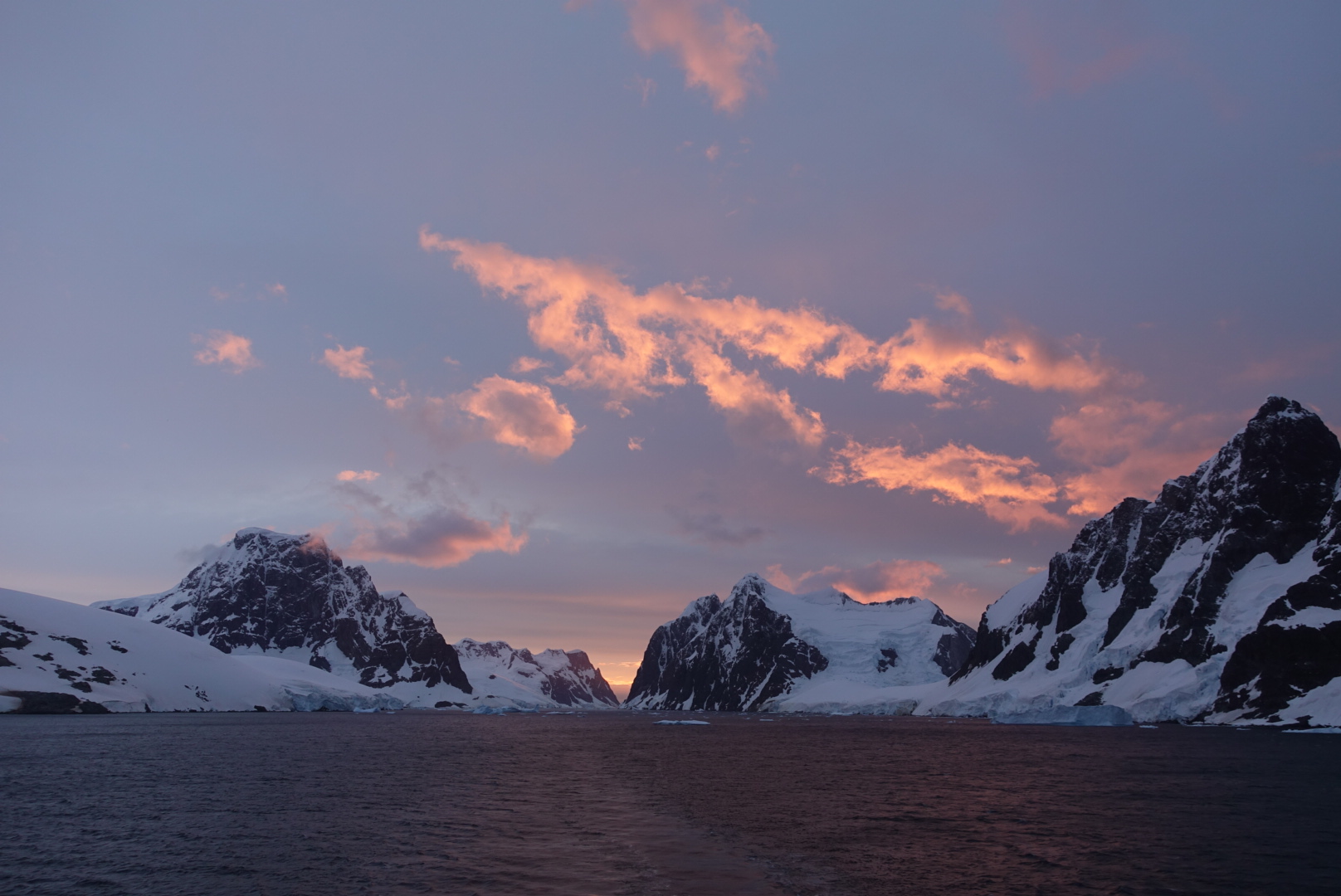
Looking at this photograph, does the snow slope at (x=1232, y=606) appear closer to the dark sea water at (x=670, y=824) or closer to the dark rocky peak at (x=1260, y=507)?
the dark rocky peak at (x=1260, y=507)

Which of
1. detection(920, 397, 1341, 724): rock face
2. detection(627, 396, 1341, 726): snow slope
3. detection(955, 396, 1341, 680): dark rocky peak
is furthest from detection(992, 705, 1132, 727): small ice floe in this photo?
detection(955, 396, 1341, 680): dark rocky peak

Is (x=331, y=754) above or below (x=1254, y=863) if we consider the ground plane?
below

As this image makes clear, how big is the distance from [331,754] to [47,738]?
133ft

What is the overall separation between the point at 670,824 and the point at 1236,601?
148m

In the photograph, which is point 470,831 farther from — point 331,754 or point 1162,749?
point 1162,749

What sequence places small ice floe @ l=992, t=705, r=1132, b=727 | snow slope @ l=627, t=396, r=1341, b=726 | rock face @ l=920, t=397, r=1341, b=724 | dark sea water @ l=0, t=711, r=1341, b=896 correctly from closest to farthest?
dark sea water @ l=0, t=711, r=1341, b=896
snow slope @ l=627, t=396, r=1341, b=726
rock face @ l=920, t=397, r=1341, b=724
small ice floe @ l=992, t=705, r=1132, b=727

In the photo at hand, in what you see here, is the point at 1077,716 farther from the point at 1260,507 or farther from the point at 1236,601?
the point at 1260,507

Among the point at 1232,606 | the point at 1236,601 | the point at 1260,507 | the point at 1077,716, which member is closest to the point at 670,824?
the point at 1077,716

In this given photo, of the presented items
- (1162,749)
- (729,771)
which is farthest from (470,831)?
(1162,749)

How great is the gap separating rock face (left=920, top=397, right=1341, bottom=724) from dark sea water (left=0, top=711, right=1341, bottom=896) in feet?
166

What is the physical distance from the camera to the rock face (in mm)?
122375

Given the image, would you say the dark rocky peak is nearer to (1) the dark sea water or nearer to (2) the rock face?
(2) the rock face

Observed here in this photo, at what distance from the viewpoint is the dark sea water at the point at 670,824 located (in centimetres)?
2803

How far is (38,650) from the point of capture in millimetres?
199000
